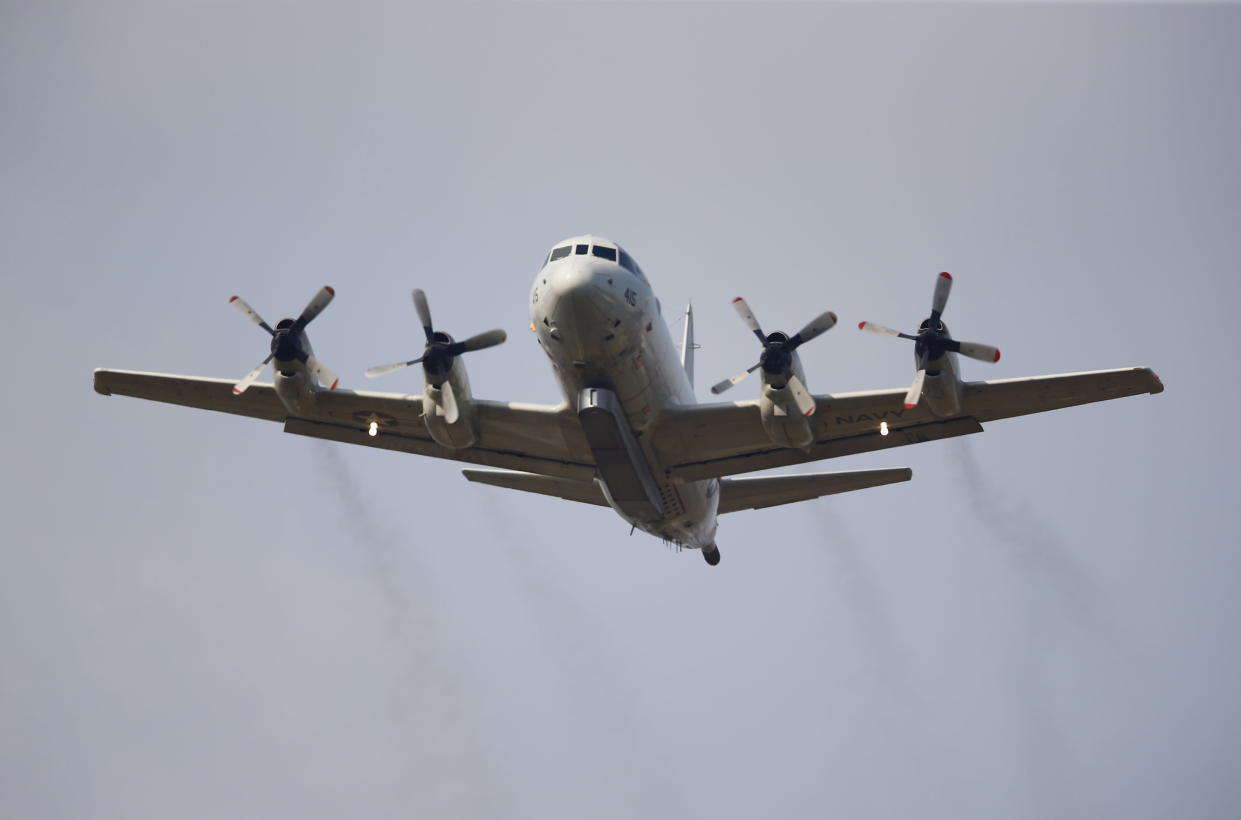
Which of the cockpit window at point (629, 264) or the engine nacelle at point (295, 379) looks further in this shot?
the engine nacelle at point (295, 379)

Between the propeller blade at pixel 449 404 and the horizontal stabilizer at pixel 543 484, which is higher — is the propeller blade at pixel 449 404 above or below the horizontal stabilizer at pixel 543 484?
above

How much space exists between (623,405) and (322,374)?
21.8 ft

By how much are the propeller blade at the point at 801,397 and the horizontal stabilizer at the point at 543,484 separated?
611 centimetres

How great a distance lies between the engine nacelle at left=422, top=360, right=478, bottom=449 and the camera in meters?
24.5

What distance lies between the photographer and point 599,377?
→ 23.0 meters

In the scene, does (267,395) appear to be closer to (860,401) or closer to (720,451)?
(720,451)

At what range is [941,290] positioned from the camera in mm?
23797

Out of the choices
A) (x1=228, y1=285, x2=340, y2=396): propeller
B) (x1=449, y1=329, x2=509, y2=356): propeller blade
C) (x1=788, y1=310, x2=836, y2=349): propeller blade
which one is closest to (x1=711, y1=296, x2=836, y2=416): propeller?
(x1=788, y1=310, x2=836, y2=349): propeller blade

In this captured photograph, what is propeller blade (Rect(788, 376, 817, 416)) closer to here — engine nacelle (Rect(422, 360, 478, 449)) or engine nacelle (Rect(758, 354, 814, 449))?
engine nacelle (Rect(758, 354, 814, 449))

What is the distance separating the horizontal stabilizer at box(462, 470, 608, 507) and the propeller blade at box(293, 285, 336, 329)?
503 centimetres

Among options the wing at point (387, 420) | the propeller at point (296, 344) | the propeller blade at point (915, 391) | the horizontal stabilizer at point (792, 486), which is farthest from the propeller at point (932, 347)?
the propeller at point (296, 344)

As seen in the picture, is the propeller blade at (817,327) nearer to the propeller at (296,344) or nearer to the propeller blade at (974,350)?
the propeller blade at (974,350)

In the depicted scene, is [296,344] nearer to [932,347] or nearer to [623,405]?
[623,405]

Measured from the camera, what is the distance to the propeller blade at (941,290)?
23703 mm
